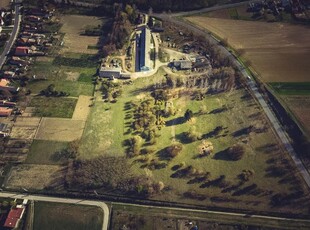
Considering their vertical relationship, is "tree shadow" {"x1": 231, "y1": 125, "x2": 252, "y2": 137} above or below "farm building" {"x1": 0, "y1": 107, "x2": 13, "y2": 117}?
below

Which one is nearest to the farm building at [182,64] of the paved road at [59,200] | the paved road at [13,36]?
the paved road at [59,200]

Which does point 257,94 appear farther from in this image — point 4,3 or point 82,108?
point 4,3

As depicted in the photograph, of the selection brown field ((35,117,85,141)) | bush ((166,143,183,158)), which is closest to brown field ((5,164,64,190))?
brown field ((35,117,85,141))

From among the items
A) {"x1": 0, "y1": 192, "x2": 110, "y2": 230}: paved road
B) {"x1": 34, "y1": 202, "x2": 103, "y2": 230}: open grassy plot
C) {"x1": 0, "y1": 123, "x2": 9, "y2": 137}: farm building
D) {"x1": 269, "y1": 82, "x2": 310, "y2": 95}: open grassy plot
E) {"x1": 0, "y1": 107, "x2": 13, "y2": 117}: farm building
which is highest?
{"x1": 269, "y1": 82, "x2": 310, "y2": 95}: open grassy plot

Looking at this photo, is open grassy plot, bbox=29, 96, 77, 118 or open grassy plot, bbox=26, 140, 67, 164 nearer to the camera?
open grassy plot, bbox=26, 140, 67, 164

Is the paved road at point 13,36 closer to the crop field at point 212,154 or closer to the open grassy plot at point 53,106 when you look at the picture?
the open grassy plot at point 53,106

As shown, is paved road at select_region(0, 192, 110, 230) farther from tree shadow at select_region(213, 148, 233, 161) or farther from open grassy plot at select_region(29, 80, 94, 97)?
open grassy plot at select_region(29, 80, 94, 97)

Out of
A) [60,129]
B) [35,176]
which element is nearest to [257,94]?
[60,129]

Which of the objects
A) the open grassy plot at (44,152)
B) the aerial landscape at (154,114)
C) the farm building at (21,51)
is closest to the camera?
the aerial landscape at (154,114)
